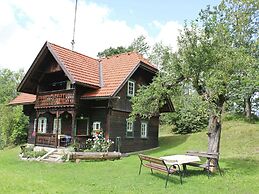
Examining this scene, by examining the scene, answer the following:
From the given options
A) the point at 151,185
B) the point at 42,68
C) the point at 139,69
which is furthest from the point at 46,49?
the point at 151,185

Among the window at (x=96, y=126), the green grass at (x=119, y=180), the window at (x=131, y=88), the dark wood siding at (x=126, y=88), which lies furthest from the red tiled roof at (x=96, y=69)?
the green grass at (x=119, y=180)

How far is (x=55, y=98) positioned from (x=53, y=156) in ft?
13.8

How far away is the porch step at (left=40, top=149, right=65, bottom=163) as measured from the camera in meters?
15.8

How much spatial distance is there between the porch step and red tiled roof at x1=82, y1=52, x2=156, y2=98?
3784 millimetres

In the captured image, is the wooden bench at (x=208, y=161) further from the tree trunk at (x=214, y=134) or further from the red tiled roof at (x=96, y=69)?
the red tiled roof at (x=96, y=69)

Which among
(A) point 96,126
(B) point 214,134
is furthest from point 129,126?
(B) point 214,134

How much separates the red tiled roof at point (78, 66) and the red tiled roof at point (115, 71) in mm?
655

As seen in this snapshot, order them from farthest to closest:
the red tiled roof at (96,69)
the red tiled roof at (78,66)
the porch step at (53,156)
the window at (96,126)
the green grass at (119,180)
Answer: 1. the window at (96,126)
2. the red tiled roof at (78,66)
3. the red tiled roof at (96,69)
4. the porch step at (53,156)
5. the green grass at (119,180)

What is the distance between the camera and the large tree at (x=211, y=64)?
11.7 meters

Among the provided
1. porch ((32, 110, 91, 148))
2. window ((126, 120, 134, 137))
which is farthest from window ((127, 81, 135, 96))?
porch ((32, 110, 91, 148))

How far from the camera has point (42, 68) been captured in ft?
69.9

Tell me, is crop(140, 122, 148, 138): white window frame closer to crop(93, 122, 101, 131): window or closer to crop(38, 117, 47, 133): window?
crop(93, 122, 101, 131): window

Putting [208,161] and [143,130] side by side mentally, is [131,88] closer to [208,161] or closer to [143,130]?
[143,130]

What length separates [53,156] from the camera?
16.8 m
